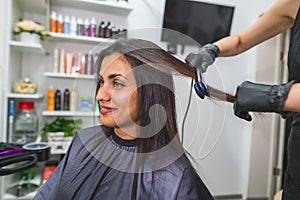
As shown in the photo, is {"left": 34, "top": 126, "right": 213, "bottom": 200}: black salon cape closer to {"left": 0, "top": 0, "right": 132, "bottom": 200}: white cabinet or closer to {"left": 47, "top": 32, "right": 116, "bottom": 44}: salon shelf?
{"left": 0, "top": 0, "right": 132, "bottom": 200}: white cabinet

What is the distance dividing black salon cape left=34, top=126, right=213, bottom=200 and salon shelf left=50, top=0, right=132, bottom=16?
1.42 m

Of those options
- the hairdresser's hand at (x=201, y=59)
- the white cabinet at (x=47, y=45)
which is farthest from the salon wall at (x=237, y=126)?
the hairdresser's hand at (x=201, y=59)

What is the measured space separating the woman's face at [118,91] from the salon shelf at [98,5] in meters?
1.54

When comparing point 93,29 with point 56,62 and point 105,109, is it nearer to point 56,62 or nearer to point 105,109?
point 56,62

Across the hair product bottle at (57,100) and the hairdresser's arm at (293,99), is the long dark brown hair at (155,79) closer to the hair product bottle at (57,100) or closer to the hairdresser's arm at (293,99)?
the hairdresser's arm at (293,99)

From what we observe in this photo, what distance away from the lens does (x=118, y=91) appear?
22.3 inches

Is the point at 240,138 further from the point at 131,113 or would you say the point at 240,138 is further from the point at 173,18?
the point at 131,113

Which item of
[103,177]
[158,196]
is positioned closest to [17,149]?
[103,177]

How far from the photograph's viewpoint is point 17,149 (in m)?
1.01

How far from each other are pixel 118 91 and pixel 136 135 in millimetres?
148

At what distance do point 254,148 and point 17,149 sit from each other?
2.40 metres

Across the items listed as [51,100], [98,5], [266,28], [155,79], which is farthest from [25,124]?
[266,28]

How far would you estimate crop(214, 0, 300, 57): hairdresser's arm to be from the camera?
861 millimetres

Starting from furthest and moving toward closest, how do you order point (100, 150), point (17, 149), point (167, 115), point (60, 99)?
point (60, 99) < point (17, 149) < point (100, 150) < point (167, 115)
